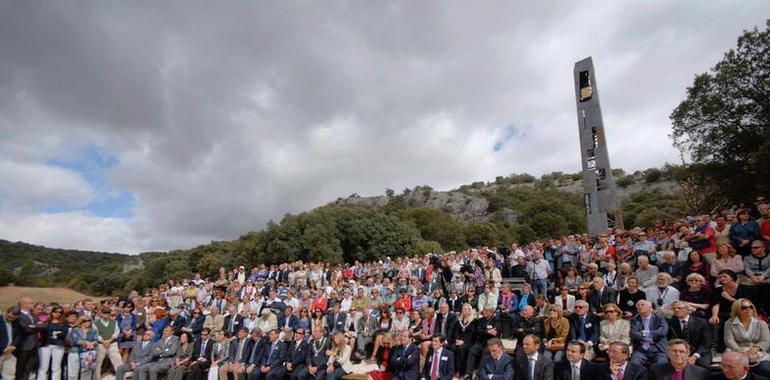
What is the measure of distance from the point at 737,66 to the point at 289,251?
Answer: 28.9m

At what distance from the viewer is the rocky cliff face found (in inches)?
2380

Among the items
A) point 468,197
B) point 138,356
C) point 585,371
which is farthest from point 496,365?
point 468,197

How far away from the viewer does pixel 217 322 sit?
10.2 meters

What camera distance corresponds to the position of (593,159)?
1828 cm

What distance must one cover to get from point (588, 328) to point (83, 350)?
10391mm

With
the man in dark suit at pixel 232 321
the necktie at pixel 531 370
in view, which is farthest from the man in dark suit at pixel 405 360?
the man in dark suit at pixel 232 321

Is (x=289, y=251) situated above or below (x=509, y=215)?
below

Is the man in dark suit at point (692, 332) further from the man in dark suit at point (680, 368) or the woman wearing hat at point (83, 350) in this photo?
the woman wearing hat at point (83, 350)

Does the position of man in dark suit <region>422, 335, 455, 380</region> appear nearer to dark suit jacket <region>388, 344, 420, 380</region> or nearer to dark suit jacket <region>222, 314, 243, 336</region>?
dark suit jacket <region>388, 344, 420, 380</region>

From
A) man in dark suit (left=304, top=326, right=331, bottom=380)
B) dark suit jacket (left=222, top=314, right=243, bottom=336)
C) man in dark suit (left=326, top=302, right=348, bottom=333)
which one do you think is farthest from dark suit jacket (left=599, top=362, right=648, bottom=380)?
dark suit jacket (left=222, top=314, right=243, bottom=336)

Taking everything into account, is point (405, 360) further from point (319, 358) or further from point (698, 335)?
point (698, 335)

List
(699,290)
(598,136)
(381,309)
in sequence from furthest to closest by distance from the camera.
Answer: (598,136) < (381,309) < (699,290)

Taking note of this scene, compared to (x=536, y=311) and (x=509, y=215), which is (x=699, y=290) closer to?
(x=536, y=311)

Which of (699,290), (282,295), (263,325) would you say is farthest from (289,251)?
(699,290)
